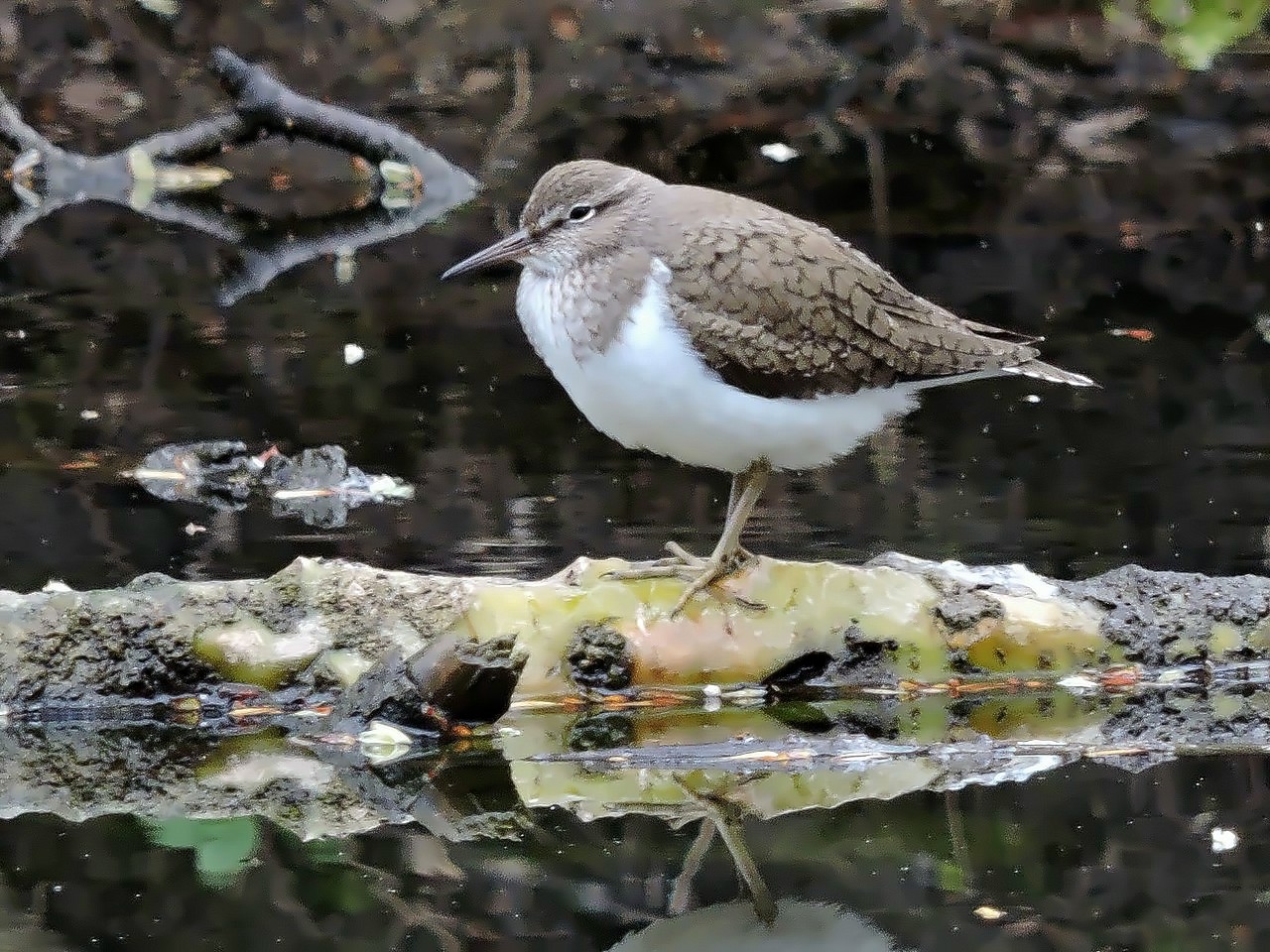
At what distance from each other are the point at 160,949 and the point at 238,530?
3691 mm

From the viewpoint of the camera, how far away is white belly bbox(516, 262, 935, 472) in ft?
21.4

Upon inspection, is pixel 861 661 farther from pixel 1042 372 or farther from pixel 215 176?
pixel 215 176

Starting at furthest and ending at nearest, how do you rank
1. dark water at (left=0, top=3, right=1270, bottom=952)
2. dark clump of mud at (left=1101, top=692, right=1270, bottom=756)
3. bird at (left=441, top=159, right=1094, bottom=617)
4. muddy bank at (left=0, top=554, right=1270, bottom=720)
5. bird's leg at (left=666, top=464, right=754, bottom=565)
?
bird's leg at (left=666, top=464, right=754, bottom=565)
bird at (left=441, top=159, right=1094, bottom=617)
muddy bank at (left=0, top=554, right=1270, bottom=720)
dark clump of mud at (left=1101, top=692, right=1270, bottom=756)
dark water at (left=0, top=3, right=1270, bottom=952)

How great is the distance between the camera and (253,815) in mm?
5977

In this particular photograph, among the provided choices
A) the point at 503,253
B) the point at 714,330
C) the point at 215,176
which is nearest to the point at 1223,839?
the point at 714,330

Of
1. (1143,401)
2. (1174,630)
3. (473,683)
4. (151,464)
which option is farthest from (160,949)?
(1143,401)

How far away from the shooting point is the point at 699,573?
684 centimetres

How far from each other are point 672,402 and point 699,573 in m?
0.62

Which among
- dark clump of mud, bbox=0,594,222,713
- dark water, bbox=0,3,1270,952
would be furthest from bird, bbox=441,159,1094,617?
dark clump of mud, bbox=0,594,222,713

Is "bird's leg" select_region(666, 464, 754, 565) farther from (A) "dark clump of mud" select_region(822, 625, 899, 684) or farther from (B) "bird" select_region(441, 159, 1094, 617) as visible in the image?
Result: (A) "dark clump of mud" select_region(822, 625, 899, 684)

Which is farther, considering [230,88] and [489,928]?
[230,88]

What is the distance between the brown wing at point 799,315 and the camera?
6.70 meters

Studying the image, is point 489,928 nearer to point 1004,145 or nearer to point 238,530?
point 238,530

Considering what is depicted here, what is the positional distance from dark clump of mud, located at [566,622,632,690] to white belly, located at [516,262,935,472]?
62 cm
